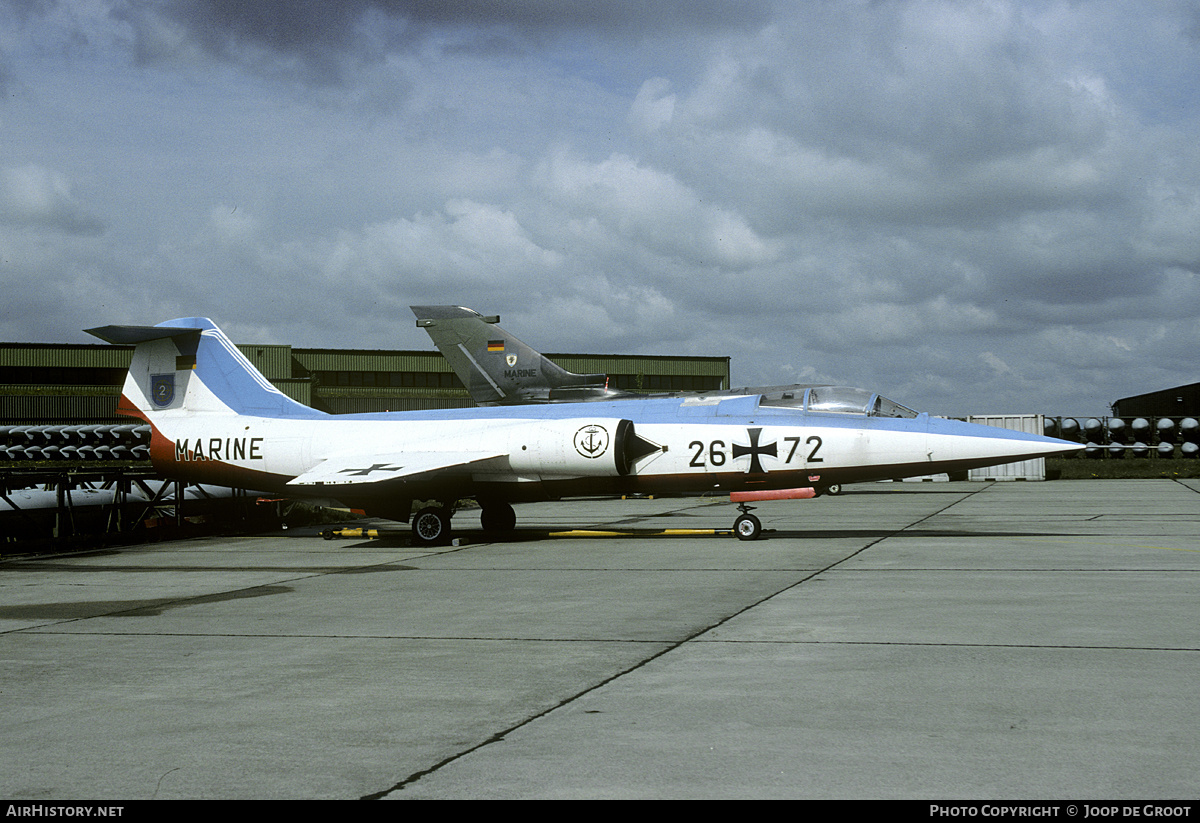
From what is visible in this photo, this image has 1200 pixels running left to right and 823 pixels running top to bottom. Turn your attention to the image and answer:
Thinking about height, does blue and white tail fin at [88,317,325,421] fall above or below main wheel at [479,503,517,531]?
above

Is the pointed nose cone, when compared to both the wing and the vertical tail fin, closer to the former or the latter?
the wing

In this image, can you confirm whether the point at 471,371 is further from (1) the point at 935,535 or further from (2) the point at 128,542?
(1) the point at 935,535

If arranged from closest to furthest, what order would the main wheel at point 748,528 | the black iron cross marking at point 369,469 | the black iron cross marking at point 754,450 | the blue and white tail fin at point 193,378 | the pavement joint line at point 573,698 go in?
the pavement joint line at point 573,698 → the black iron cross marking at point 754,450 → the main wheel at point 748,528 → the black iron cross marking at point 369,469 → the blue and white tail fin at point 193,378

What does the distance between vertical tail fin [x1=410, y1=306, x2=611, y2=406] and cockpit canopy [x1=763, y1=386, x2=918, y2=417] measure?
34.3 feet

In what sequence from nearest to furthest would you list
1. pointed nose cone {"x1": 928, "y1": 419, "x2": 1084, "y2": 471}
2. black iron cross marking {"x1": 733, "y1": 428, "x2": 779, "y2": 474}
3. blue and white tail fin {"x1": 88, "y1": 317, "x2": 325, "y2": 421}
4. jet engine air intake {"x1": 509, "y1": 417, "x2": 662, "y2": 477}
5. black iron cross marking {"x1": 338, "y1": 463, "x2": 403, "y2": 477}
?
pointed nose cone {"x1": 928, "y1": 419, "x2": 1084, "y2": 471} → black iron cross marking {"x1": 733, "y1": 428, "x2": 779, "y2": 474} → jet engine air intake {"x1": 509, "y1": 417, "x2": 662, "y2": 477} → black iron cross marking {"x1": 338, "y1": 463, "x2": 403, "y2": 477} → blue and white tail fin {"x1": 88, "y1": 317, "x2": 325, "y2": 421}

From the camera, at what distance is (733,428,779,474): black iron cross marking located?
1814cm

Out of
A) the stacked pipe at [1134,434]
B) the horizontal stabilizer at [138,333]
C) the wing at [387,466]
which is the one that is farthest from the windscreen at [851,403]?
the stacked pipe at [1134,434]

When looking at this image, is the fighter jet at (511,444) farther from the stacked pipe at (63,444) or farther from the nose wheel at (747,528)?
the stacked pipe at (63,444)

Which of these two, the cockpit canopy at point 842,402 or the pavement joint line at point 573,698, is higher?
the cockpit canopy at point 842,402

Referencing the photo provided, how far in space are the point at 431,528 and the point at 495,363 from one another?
10836 mm

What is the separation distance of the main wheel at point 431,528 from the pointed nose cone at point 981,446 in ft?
28.1

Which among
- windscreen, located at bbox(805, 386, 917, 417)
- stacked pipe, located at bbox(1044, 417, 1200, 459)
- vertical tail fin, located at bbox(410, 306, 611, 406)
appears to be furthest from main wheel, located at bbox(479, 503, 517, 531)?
stacked pipe, located at bbox(1044, 417, 1200, 459)

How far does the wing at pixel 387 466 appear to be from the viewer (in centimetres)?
1866

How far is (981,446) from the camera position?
17.0 metres
